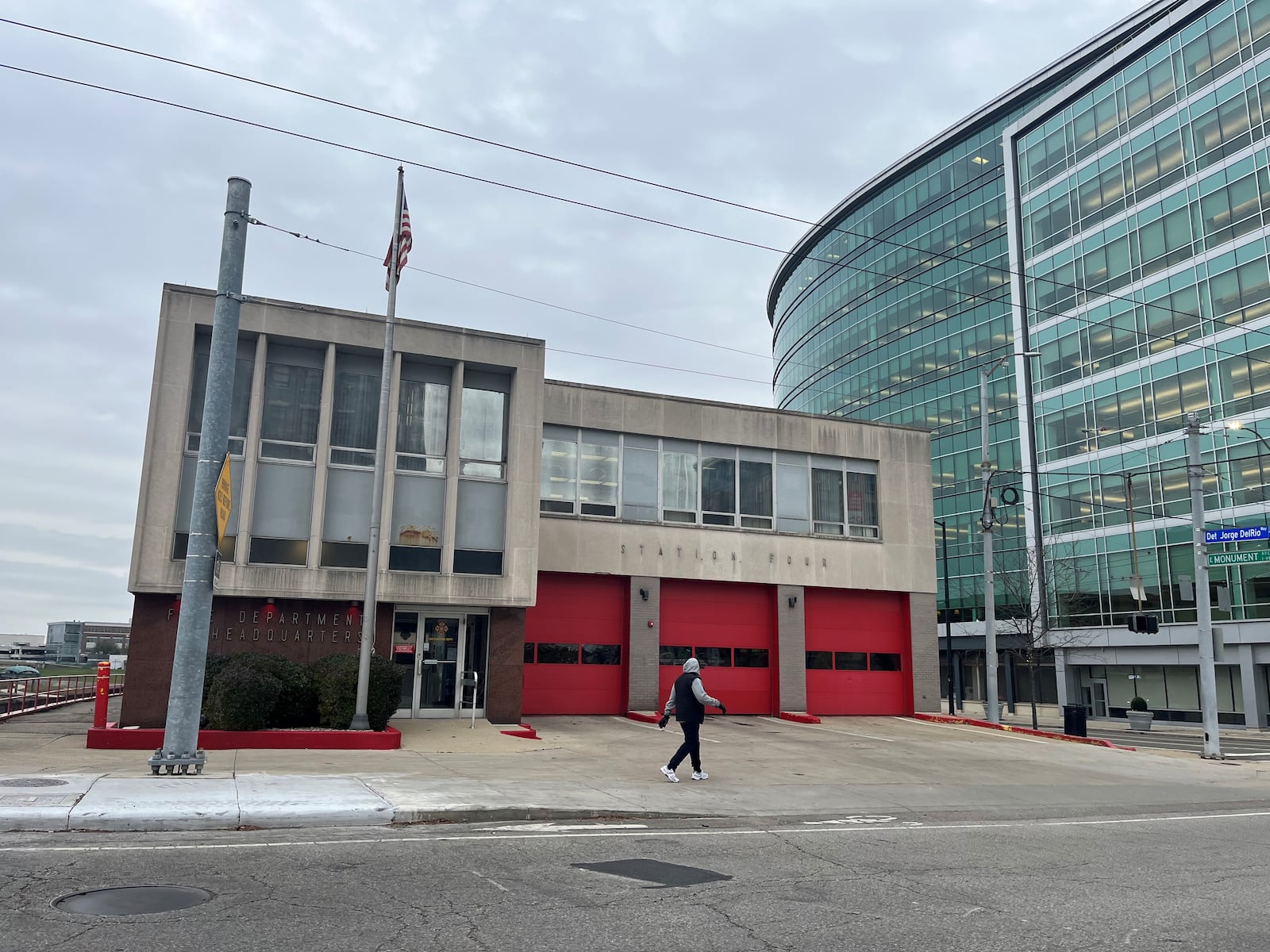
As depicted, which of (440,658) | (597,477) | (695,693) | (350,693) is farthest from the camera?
(597,477)

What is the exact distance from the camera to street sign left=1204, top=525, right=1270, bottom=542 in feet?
71.6

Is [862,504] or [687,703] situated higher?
[862,504]

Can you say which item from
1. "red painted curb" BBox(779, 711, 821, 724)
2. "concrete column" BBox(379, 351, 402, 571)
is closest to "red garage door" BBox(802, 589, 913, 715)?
"red painted curb" BBox(779, 711, 821, 724)

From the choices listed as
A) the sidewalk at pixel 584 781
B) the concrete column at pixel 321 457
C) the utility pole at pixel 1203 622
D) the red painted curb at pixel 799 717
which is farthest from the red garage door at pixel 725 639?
the utility pole at pixel 1203 622

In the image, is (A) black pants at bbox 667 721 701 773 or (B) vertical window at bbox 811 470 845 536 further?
(B) vertical window at bbox 811 470 845 536

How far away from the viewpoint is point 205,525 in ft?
41.9

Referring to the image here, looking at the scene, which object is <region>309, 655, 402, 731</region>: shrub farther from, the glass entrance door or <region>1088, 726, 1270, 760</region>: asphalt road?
<region>1088, 726, 1270, 760</region>: asphalt road

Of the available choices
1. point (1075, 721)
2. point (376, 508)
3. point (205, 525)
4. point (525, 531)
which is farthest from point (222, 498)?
point (1075, 721)

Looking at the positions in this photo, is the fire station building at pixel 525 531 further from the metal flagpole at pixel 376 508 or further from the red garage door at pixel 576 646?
the metal flagpole at pixel 376 508

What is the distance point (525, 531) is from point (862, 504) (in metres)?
12.4

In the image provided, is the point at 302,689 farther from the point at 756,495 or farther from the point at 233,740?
the point at 756,495

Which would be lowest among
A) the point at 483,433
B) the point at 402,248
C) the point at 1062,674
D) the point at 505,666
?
the point at 1062,674

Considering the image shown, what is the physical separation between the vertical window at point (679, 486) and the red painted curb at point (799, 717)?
593cm

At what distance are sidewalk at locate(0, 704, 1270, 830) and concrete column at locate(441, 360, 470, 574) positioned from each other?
3.69 m
